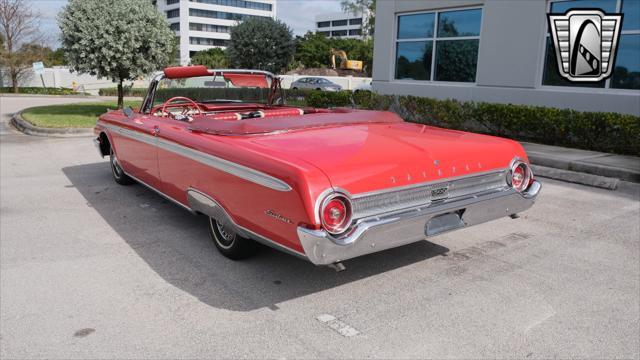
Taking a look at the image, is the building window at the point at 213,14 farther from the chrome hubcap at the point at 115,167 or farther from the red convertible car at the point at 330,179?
the red convertible car at the point at 330,179

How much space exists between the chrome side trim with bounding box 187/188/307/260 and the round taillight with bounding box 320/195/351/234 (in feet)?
0.80

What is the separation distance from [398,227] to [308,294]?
85cm

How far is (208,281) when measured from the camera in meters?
3.73

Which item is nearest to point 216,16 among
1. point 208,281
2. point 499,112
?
point 499,112

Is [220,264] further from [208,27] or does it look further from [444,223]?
[208,27]

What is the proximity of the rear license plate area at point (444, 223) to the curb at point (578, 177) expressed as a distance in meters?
4.45

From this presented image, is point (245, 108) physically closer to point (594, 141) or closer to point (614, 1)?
point (594, 141)

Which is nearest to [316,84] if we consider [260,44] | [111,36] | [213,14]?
[260,44]

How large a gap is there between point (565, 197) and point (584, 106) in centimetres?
516

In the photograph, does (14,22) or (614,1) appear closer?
(614,1)

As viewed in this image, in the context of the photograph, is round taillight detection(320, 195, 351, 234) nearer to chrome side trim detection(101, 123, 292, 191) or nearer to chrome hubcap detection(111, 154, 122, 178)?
chrome side trim detection(101, 123, 292, 191)

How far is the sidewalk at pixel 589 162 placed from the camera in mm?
7398

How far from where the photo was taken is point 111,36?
14.7m

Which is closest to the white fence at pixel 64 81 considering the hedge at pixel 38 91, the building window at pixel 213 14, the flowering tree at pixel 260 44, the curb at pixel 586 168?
the hedge at pixel 38 91
